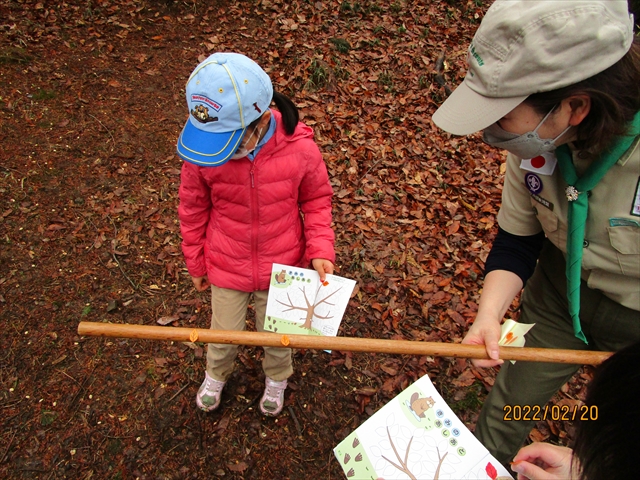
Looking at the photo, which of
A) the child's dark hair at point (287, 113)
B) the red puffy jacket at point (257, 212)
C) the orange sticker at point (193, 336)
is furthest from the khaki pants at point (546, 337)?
the orange sticker at point (193, 336)

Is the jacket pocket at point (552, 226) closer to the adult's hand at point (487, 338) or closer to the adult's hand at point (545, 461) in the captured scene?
the adult's hand at point (487, 338)

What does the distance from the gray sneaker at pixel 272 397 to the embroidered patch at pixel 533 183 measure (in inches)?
79.9

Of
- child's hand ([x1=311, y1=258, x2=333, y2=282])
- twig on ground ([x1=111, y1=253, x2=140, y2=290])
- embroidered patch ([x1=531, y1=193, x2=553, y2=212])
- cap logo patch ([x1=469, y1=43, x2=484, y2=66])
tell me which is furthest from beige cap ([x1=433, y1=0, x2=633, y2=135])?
twig on ground ([x1=111, y1=253, x2=140, y2=290])

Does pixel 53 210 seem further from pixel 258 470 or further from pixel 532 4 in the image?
pixel 532 4

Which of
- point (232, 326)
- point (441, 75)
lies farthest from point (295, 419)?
point (441, 75)

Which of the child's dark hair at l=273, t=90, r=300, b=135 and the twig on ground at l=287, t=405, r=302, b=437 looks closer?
the child's dark hair at l=273, t=90, r=300, b=135

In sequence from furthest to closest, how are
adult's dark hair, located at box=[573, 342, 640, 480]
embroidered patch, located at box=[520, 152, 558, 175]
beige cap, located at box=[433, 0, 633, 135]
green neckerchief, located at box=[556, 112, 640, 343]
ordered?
1. embroidered patch, located at box=[520, 152, 558, 175]
2. green neckerchief, located at box=[556, 112, 640, 343]
3. beige cap, located at box=[433, 0, 633, 135]
4. adult's dark hair, located at box=[573, 342, 640, 480]

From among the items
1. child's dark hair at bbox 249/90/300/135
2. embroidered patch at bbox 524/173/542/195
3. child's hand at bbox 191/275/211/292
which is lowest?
child's hand at bbox 191/275/211/292

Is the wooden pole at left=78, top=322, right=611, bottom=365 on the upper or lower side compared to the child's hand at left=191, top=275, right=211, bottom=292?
upper

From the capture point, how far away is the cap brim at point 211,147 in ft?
6.54

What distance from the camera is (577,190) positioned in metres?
1.65

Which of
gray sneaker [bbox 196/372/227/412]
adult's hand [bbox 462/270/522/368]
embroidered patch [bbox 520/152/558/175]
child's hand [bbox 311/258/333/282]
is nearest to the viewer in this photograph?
embroidered patch [bbox 520/152/558/175]

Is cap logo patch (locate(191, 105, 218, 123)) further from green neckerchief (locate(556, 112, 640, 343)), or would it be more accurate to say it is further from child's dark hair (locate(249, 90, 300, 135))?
green neckerchief (locate(556, 112, 640, 343))

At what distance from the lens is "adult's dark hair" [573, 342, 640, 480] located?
0.95 meters
